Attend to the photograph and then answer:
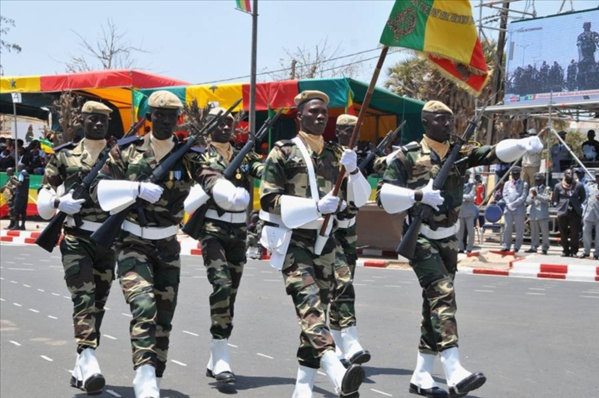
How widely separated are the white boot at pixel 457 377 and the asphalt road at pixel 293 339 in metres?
0.82

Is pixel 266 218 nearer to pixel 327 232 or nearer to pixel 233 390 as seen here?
pixel 327 232

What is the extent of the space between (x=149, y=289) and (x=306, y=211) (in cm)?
117

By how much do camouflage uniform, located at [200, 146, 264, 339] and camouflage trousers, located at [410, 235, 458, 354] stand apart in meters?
1.63

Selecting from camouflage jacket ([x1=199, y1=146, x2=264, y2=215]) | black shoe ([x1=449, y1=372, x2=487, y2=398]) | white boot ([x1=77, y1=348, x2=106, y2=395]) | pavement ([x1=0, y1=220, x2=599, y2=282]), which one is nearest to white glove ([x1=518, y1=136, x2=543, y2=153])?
black shoe ([x1=449, y1=372, x2=487, y2=398])

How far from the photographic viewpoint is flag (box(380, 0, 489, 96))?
21.2 feet

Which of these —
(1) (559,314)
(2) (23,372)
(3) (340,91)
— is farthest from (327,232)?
(3) (340,91)

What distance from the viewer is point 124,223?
6152mm

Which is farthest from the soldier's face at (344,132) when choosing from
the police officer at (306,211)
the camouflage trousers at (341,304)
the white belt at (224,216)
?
the police officer at (306,211)

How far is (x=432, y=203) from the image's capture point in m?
6.27

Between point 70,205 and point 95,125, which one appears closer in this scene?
point 70,205

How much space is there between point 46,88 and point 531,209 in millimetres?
14990

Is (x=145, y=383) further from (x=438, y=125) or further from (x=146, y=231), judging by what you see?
Result: (x=438, y=125)

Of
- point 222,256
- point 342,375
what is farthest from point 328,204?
point 222,256

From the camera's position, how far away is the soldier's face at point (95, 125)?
7.13 meters
